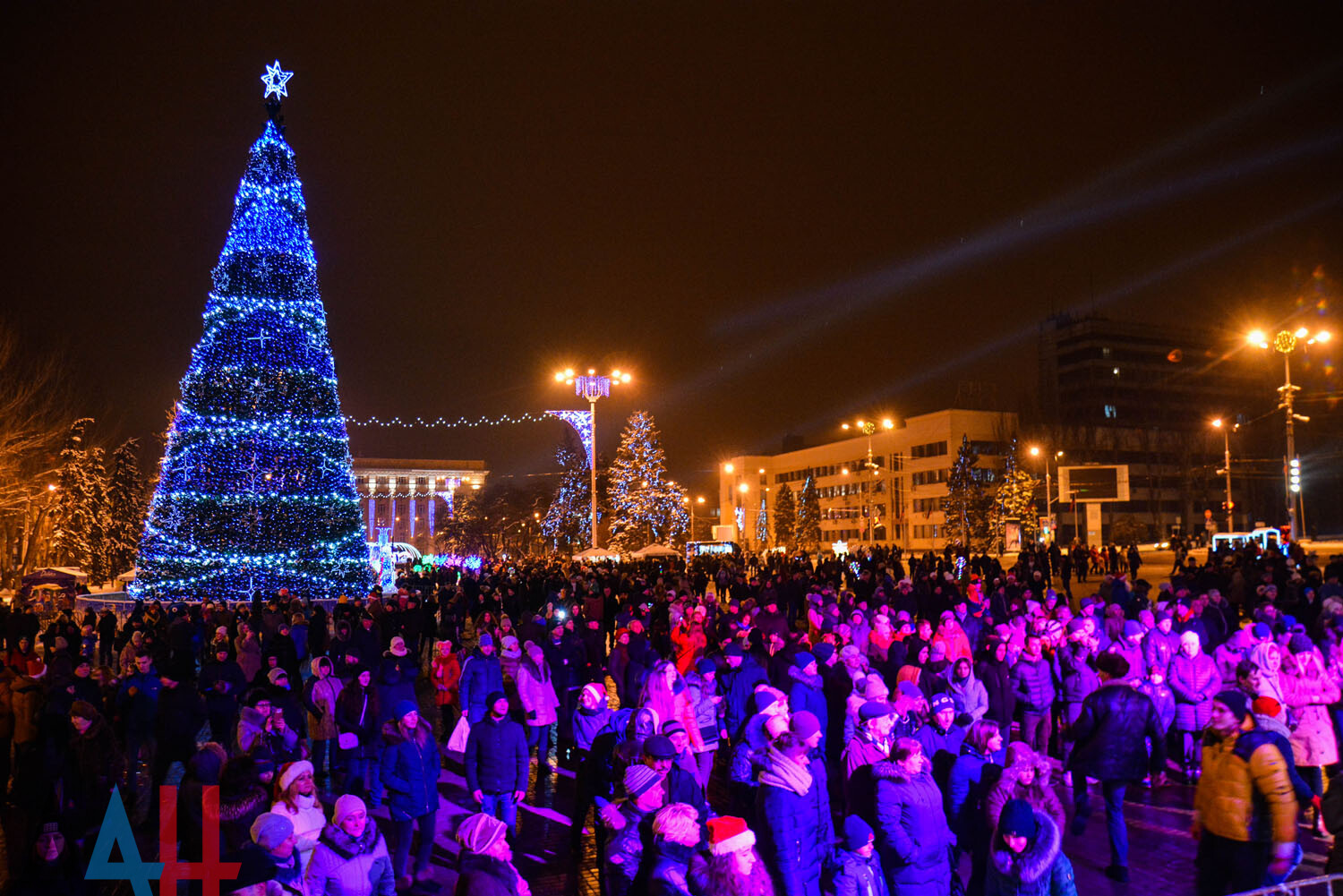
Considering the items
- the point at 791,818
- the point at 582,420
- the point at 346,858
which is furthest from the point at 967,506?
the point at 346,858

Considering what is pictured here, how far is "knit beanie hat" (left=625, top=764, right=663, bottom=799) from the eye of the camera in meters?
4.94

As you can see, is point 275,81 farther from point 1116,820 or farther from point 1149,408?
point 1149,408

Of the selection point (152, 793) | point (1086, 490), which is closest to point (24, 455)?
point (152, 793)

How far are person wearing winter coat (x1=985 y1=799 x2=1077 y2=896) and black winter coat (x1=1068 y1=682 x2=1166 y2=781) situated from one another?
2180 mm

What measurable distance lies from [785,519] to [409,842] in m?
86.6

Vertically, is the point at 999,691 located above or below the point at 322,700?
above

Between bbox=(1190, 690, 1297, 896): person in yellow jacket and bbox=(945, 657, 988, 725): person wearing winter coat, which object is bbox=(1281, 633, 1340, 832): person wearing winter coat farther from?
bbox=(1190, 690, 1297, 896): person in yellow jacket

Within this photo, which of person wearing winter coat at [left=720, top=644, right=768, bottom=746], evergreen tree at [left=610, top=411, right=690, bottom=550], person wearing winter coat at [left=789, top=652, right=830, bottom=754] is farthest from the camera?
evergreen tree at [left=610, top=411, right=690, bottom=550]

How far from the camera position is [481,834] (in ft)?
12.7

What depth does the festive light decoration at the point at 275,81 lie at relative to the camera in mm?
26281

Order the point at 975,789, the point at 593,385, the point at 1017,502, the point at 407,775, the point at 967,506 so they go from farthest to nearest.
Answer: the point at 967,506 → the point at 1017,502 → the point at 593,385 → the point at 407,775 → the point at 975,789

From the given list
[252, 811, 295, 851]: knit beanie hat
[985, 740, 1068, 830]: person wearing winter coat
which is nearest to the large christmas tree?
[252, 811, 295, 851]: knit beanie hat

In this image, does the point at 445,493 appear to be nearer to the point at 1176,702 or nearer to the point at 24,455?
the point at 24,455

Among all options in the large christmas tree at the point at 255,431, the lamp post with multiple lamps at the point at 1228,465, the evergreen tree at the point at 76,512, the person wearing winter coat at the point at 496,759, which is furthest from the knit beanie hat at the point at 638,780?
the evergreen tree at the point at 76,512
